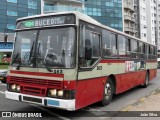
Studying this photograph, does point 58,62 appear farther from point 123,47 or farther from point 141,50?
point 141,50

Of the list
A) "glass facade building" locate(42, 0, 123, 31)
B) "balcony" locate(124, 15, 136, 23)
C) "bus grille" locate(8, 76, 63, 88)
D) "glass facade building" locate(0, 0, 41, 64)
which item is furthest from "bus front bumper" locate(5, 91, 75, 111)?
"balcony" locate(124, 15, 136, 23)

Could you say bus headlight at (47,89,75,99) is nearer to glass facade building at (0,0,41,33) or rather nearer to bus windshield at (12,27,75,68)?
bus windshield at (12,27,75,68)

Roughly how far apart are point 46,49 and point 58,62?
588mm

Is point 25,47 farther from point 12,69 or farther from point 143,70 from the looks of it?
point 143,70

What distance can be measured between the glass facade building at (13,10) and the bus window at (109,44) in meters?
50.4

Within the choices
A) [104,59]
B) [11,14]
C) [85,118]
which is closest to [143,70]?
[104,59]

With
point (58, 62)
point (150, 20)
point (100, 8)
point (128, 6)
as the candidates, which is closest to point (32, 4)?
point (100, 8)

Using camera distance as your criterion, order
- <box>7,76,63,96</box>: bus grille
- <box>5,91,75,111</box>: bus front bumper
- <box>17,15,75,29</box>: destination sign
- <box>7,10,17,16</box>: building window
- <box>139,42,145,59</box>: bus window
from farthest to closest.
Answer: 1. <box>7,10,17,16</box>: building window
2. <box>139,42,145,59</box>: bus window
3. <box>17,15,75,29</box>: destination sign
4. <box>7,76,63,96</box>: bus grille
5. <box>5,91,75,111</box>: bus front bumper

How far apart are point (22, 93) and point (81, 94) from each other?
173cm

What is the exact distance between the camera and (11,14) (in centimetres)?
6025

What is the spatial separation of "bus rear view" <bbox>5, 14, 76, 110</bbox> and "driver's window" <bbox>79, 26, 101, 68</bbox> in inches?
16.5

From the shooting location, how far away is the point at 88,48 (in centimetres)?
855

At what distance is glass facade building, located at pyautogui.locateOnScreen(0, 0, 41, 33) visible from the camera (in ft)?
194

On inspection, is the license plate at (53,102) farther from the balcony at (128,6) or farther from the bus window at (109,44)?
the balcony at (128,6)
